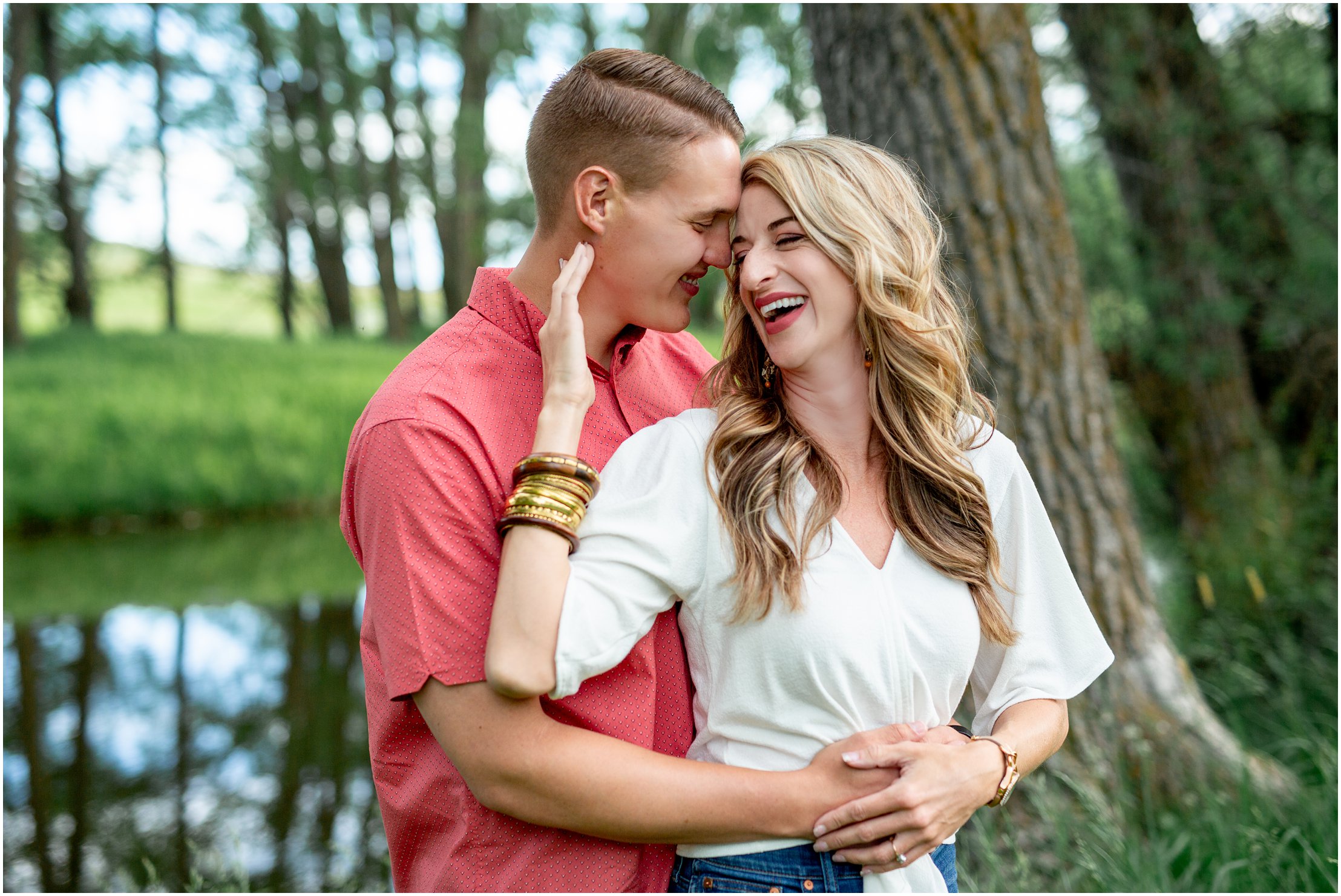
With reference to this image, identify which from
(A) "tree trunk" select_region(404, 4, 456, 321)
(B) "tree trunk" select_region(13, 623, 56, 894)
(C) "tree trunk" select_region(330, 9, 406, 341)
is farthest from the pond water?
(C) "tree trunk" select_region(330, 9, 406, 341)

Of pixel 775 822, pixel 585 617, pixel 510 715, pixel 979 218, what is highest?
pixel 979 218

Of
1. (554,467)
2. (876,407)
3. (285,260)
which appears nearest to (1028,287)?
(876,407)

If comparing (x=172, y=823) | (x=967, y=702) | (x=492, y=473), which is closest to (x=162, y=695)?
(x=172, y=823)

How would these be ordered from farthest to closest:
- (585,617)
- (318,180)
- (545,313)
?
(318,180)
(545,313)
(585,617)

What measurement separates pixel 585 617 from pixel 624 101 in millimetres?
983

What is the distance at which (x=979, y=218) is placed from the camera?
2.97 metres

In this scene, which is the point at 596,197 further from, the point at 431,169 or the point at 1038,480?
the point at 431,169

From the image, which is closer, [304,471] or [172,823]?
[172,823]

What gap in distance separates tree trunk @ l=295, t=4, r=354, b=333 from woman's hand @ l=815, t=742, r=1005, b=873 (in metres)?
16.6

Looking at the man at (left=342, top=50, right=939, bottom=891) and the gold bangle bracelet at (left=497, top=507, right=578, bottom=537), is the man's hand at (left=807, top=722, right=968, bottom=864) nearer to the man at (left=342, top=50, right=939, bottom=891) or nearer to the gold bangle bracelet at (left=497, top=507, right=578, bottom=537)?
the man at (left=342, top=50, right=939, bottom=891)

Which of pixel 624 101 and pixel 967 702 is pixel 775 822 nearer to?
pixel 624 101

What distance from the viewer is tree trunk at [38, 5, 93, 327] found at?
14.9 meters

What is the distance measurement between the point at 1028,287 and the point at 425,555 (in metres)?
2.13

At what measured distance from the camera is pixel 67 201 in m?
15.3
